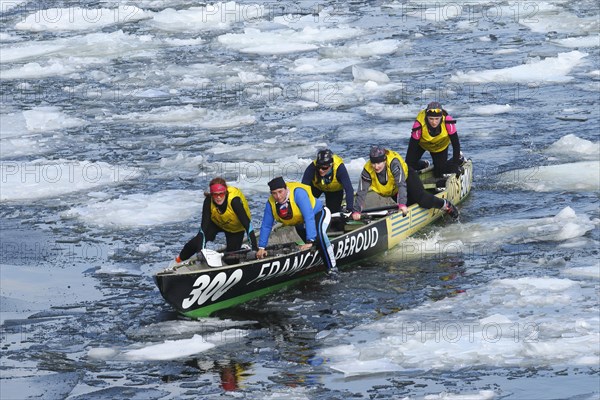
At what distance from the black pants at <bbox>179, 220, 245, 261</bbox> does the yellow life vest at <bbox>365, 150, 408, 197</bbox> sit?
7.04 feet

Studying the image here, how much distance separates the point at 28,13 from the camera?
33906 mm

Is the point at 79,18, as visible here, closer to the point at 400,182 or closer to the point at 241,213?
the point at 400,182

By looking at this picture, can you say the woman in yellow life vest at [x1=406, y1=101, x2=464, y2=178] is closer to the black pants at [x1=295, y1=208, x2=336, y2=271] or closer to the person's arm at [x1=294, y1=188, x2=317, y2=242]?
the black pants at [x1=295, y1=208, x2=336, y2=271]

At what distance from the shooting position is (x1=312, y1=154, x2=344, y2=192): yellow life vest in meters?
15.7

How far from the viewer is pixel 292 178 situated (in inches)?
774

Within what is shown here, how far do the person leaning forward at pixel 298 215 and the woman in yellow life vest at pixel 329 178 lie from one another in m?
0.82

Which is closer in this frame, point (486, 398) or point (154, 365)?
point (486, 398)

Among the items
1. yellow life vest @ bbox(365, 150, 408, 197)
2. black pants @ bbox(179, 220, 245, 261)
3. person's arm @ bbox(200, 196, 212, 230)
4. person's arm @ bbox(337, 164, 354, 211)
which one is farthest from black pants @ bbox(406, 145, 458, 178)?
person's arm @ bbox(200, 196, 212, 230)

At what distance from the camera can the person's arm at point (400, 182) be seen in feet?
51.7

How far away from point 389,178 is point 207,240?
2808mm

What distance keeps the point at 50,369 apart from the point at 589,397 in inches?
215

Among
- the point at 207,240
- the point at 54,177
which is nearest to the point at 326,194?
the point at 207,240

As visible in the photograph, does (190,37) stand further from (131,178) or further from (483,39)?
(131,178)

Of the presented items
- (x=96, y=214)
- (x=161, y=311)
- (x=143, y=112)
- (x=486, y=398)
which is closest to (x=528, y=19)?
(x=143, y=112)
